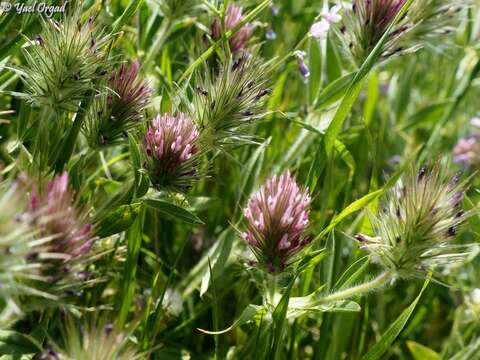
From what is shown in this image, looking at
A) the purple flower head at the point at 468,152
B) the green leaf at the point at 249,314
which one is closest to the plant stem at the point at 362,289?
the green leaf at the point at 249,314

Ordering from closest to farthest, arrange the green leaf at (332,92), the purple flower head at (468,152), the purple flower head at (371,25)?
the purple flower head at (371,25), the green leaf at (332,92), the purple flower head at (468,152)

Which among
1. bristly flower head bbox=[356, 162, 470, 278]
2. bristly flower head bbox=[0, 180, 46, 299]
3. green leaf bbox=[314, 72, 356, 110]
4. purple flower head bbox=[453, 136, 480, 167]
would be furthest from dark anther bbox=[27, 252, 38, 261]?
purple flower head bbox=[453, 136, 480, 167]

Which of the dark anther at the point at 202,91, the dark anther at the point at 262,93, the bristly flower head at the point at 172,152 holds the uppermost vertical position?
the dark anther at the point at 262,93

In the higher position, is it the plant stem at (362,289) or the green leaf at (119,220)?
the green leaf at (119,220)

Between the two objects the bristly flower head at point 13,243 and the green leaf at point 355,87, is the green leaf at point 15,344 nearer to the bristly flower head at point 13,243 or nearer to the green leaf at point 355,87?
the bristly flower head at point 13,243

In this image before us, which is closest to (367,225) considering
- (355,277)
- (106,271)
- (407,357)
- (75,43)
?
(355,277)

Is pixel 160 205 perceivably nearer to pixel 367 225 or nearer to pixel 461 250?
pixel 367 225

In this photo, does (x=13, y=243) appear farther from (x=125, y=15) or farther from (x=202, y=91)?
(x=125, y=15)
